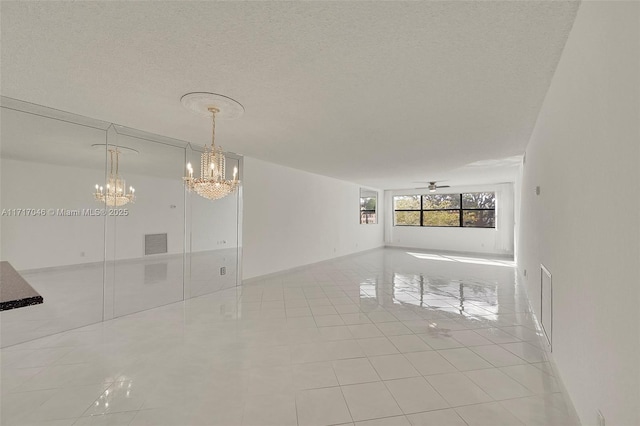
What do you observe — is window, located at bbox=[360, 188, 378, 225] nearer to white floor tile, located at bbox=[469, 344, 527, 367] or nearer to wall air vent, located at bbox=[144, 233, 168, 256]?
wall air vent, located at bbox=[144, 233, 168, 256]

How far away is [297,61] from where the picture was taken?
6.54 feet

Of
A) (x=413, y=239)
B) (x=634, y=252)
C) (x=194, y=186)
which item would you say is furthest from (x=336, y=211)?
(x=634, y=252)

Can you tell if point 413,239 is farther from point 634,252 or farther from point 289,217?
point 634,252

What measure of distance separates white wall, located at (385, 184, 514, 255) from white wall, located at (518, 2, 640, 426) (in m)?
7.97

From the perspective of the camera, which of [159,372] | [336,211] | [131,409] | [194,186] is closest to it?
[131,409]

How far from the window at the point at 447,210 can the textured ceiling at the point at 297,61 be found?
6640mm

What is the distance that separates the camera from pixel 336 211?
8414mm

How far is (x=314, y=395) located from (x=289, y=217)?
468 centimetres

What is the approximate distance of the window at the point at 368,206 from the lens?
1009 centimetres

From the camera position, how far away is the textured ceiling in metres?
1.54

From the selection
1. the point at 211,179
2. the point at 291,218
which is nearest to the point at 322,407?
the point at 211,179

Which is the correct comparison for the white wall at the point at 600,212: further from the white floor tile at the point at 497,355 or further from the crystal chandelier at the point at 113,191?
the crystal chandelier at the point at 113,191

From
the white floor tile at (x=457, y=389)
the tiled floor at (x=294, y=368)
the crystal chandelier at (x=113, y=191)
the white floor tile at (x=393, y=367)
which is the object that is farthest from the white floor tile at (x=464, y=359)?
the crystal chandelier at (x=113, y=191)

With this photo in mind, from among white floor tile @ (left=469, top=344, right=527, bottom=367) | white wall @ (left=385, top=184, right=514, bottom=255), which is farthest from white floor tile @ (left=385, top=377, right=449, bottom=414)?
white wall @ (left=385, top=184, right=514, bottom=255)
